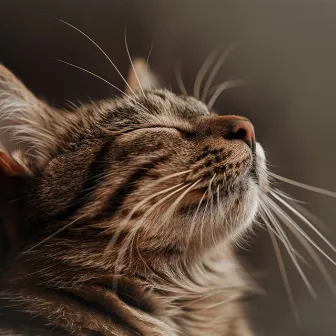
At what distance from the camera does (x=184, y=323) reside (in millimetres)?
839

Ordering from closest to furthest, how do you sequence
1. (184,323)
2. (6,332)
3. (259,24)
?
(6,332) < (184,323) < (259,24)

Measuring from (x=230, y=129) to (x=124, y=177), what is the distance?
224 millimetres

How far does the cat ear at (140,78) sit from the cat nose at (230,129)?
0.12m

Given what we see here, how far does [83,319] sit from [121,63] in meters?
0.47

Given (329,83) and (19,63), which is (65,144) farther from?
(329,83)

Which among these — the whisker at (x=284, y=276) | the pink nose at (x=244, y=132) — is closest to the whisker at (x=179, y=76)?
the pink nose at (x=244, y=132)

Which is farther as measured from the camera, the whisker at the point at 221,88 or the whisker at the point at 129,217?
the whisker at the point at 221,88

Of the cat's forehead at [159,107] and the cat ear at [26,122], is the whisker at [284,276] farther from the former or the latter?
the cat ear at [26,122]

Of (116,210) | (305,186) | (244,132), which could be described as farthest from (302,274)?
(116,210)

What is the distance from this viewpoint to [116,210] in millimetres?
780

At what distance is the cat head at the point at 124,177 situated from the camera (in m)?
0.78

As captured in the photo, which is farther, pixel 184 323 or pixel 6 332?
pixel 184 323

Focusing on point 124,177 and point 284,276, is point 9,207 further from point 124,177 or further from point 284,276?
point 284,276

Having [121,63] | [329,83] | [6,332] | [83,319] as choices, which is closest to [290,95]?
[329,83]
